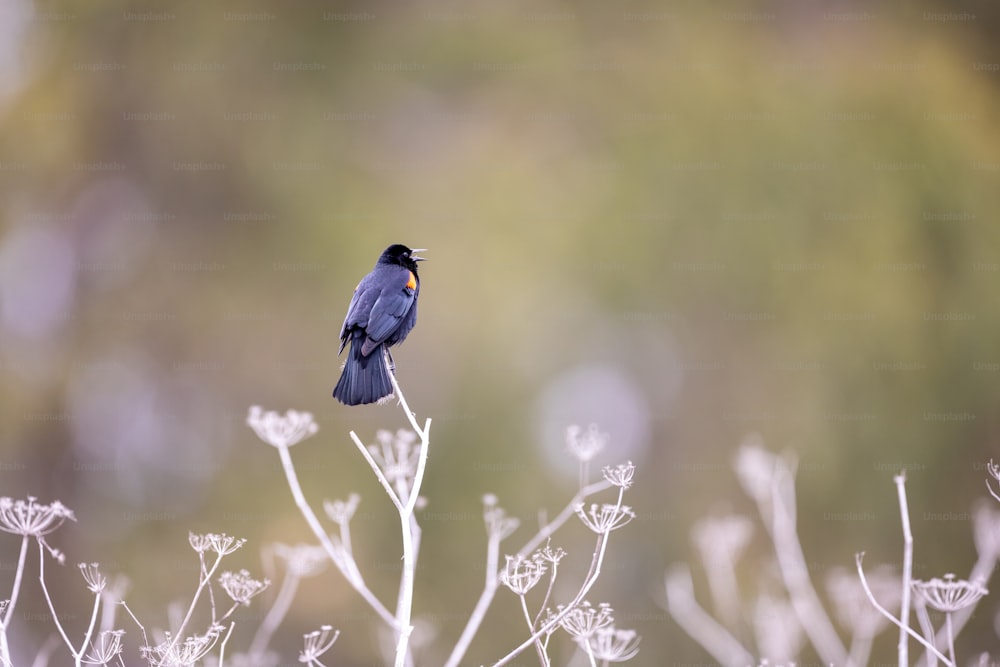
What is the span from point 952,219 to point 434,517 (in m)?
7.24

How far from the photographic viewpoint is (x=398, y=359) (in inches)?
435

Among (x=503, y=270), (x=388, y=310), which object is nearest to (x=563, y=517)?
(x=388, y=310)

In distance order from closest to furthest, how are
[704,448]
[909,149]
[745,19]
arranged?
[704,448], [909,149], [745,19]

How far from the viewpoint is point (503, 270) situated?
11.3m

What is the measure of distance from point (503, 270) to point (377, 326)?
20.4ft

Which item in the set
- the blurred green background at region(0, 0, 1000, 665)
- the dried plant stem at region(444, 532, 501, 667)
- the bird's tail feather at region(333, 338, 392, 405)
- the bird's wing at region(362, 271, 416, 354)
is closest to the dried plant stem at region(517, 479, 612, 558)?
the dried plant stem at region(444, 532, 501, 667)

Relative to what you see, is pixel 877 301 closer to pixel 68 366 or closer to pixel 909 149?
pixel 909 149

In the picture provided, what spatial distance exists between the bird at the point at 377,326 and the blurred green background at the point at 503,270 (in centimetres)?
446

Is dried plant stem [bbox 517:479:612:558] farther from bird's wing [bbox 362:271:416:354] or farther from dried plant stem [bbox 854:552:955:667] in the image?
bird's wing [bbox 362:271:416:354]

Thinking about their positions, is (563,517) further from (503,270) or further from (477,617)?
(503,270)

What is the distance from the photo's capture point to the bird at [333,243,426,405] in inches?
188

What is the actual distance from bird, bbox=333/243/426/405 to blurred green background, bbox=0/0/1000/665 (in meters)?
4.46

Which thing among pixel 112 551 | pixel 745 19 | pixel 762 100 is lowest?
pixel 112 551

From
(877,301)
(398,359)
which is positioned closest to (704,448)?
(877,301)
